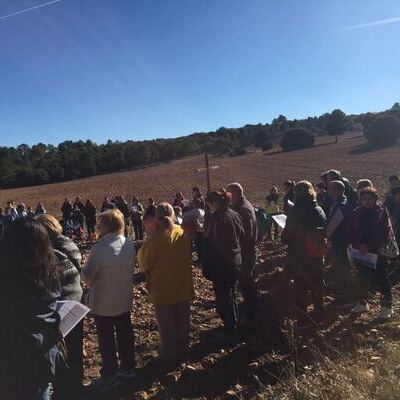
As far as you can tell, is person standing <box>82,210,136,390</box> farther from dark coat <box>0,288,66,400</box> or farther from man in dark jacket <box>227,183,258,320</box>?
man in dark jacket <box>227,183,258,320</box>

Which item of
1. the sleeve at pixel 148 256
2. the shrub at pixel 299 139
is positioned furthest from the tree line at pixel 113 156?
the sleeve at pixel 148 256

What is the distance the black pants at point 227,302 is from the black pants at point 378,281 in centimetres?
→ 195

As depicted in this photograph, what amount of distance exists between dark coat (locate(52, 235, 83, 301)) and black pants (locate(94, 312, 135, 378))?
0.66 m

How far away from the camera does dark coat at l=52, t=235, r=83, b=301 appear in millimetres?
Result: 4277

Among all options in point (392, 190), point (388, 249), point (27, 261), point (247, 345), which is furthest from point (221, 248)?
point (392, 190)

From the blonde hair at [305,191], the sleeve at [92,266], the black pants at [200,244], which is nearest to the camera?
the sleeve at [92,266]

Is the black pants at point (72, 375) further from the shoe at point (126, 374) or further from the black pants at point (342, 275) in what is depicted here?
the black pants at point (342, 275)

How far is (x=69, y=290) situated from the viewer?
432 centimetres

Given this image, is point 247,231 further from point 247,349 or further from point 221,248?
point 247,349

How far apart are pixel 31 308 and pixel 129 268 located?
1.97 m

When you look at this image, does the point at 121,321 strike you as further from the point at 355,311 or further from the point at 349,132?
the point at 349,132

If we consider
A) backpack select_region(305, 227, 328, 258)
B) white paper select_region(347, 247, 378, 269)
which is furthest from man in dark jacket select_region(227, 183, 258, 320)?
white paper select_region(347, 247, 378, 269)

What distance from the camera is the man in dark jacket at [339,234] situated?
269 inches

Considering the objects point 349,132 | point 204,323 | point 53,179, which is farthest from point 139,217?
point 349,132
